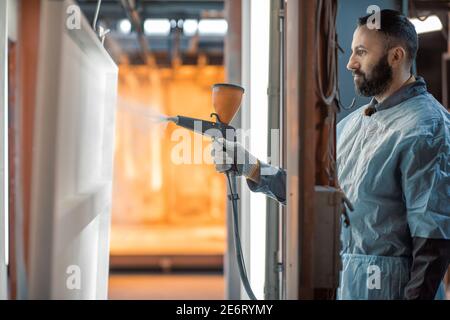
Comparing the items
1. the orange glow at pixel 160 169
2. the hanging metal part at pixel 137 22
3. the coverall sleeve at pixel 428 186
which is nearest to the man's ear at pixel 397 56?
the coverall sleeve at pixel 428 186

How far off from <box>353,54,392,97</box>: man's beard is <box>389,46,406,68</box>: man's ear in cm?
2

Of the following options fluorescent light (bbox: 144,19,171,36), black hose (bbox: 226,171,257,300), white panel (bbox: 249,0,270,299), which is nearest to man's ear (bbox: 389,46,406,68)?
white panel (bbox: 249,0,270,299)

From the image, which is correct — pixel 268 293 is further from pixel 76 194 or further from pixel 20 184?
pixel 20 184

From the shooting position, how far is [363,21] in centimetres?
186

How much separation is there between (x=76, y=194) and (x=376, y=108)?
1160 millimetres

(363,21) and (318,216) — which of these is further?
(363,21)

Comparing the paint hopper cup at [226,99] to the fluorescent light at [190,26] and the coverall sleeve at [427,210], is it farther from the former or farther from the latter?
the fluorescent light at [190,26]

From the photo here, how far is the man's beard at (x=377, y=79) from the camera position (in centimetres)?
189

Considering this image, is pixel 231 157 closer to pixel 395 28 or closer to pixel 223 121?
Answer: pixel 223 121

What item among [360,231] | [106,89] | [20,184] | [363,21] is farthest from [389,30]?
[20,184]

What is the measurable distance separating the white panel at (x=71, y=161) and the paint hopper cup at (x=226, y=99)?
0.44m

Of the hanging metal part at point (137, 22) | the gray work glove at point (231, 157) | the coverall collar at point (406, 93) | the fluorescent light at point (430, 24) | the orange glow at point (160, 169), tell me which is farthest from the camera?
the orange glow at point (160, 169)

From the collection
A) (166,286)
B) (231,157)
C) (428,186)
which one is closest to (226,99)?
(231,157)
